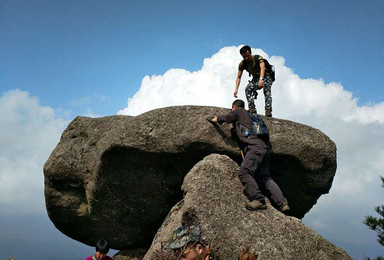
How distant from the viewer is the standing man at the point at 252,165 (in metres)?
9.09

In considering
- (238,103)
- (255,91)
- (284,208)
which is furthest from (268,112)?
(284,208)

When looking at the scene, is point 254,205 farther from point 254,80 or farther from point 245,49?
point 245,49

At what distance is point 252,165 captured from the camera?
9602 mm

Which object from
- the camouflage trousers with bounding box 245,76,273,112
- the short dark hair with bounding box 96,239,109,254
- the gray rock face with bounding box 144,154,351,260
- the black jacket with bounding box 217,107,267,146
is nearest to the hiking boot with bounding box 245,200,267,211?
the gray rock face with bounding box 144,154,351,260

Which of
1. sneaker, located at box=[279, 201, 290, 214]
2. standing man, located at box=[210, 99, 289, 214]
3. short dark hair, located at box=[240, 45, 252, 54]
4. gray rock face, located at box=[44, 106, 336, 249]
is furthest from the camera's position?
short dark hair, located at box=[240, 45, 252, 54]

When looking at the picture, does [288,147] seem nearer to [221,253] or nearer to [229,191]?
[229,191]

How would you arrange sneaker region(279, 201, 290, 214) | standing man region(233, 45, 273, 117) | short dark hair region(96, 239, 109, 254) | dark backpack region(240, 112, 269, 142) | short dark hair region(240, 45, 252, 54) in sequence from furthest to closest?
standing man region(233, 45, 273, 117), short dark hair region(240, 45, 252, 54), dark backpack region(240, 112, 269, 142), sneaker region(279, 201, 290, 214), short dark hair region(96, 239, 109, 254)

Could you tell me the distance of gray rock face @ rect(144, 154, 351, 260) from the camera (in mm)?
8438

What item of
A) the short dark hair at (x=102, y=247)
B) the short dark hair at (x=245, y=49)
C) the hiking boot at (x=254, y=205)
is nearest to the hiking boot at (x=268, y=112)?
the short dark hair at (x=245, y=49)

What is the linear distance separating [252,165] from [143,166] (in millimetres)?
4040

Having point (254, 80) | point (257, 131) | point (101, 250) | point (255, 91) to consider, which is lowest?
point (101, 250)

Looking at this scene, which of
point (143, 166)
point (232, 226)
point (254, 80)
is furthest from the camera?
point (254, 80)

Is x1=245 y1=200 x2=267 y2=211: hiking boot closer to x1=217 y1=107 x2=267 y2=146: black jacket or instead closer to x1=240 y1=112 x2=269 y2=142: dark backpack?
x1=217 y1=107 x2=267 y2=146: black jacket

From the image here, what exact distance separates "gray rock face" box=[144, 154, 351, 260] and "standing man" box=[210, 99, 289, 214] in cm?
34
